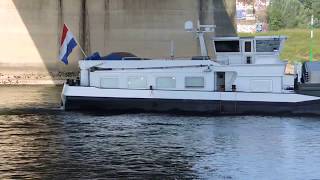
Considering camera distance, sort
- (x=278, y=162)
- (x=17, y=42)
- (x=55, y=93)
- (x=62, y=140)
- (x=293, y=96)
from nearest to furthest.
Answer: (x=278, y=162), (x=62, y=140), (x=293, y=96), (x=55, y=93), (x=17, y=42)

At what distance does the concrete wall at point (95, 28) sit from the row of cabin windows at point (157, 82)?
1063 inches

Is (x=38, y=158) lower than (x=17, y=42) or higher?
lower

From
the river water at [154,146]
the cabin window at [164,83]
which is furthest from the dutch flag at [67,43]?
the cabin window at [164,83]

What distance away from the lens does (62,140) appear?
31.1 metres

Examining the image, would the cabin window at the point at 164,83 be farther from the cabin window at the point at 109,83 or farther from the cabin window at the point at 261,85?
the cabin window at the point at 261,85

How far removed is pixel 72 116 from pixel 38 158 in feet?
40.9

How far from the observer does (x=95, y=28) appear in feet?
225

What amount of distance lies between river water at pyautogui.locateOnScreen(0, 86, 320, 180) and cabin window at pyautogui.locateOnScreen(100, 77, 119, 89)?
173 cm

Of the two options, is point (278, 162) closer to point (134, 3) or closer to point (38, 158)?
point (38, 158)

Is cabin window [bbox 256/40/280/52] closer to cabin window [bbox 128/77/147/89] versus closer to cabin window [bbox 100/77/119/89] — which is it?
cabin window [bbox 128/77/147/89]

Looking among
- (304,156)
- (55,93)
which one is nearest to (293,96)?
(304,156)

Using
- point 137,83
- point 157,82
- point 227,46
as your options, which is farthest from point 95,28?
point 157,82

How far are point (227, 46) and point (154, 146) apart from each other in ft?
42.2

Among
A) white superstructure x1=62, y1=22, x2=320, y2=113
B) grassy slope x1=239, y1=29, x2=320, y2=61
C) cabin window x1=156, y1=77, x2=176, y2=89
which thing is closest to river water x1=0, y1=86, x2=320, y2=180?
white superstructure x1=62, y1=22, x2=320, y2=113
